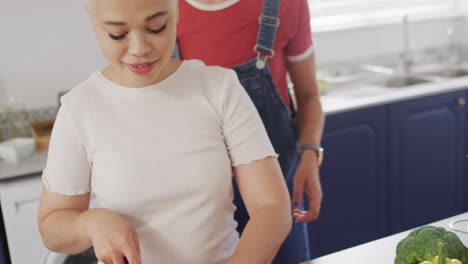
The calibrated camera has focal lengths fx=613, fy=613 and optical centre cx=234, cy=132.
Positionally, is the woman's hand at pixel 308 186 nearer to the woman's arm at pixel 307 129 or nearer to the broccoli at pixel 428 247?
the woman's arm at pixel 307 129

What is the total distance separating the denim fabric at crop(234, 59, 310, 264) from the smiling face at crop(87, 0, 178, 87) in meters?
0.46

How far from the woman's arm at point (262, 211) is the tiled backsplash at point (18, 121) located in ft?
6.00

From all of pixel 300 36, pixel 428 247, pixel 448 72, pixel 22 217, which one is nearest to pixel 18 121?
pixel 22 217

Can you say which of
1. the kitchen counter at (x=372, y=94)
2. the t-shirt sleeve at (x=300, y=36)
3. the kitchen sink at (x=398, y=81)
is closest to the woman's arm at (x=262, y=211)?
the t-shirt sleeve at (x=300, y=36)

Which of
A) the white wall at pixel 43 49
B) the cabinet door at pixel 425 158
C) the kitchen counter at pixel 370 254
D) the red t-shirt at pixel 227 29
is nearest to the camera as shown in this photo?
the kitchen counter at pixel 370 254

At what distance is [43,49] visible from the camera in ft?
8.52

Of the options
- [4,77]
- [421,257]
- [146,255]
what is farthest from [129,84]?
Result: [4,77]

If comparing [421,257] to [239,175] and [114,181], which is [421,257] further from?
[114,181]

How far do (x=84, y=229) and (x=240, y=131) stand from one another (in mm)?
280

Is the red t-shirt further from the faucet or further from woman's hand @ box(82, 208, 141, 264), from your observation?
the faucet

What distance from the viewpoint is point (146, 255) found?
98cm

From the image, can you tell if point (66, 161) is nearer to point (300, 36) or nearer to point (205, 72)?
point (205, 72)

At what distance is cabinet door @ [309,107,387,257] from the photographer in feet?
8.68

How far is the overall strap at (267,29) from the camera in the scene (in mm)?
1312
